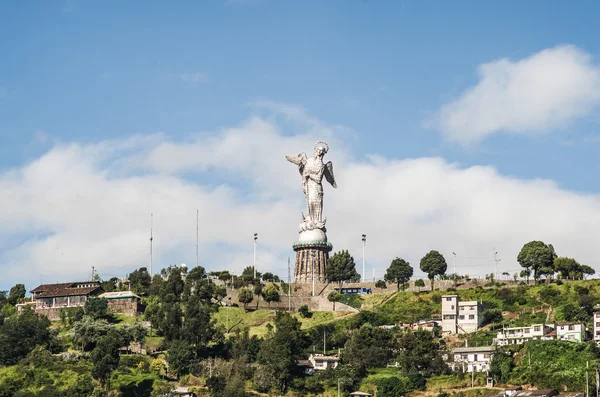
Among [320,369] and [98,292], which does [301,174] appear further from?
[320,369]

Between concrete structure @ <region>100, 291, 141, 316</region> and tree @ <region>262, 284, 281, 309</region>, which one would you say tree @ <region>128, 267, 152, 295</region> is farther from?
tree @ <region>262, 284, 281, 309</region>

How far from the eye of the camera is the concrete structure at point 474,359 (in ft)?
350

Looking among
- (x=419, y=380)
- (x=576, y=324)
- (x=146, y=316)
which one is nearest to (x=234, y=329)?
(x=146, y=316)

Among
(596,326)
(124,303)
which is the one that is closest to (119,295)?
(124,303)

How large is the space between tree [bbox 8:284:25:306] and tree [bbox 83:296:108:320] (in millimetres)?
19059

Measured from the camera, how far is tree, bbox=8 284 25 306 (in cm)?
14525

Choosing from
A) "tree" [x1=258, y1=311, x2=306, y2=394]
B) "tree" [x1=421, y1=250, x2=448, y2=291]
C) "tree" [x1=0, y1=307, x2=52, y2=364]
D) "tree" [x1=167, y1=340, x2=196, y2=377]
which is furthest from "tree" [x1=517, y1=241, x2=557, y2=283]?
"tree" [x1=0, y1=307, x2=52, y2=364]

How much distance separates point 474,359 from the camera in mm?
107688

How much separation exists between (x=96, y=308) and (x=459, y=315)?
4025 centimetres

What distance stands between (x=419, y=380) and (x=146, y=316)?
35646 mm

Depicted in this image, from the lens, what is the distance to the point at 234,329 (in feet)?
412

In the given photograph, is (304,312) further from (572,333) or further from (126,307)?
(572,333)

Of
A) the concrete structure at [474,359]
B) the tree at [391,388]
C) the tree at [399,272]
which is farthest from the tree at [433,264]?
the tree at [391,388]

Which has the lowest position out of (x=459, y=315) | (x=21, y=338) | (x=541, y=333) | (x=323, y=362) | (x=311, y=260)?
(x=323, y=362)
